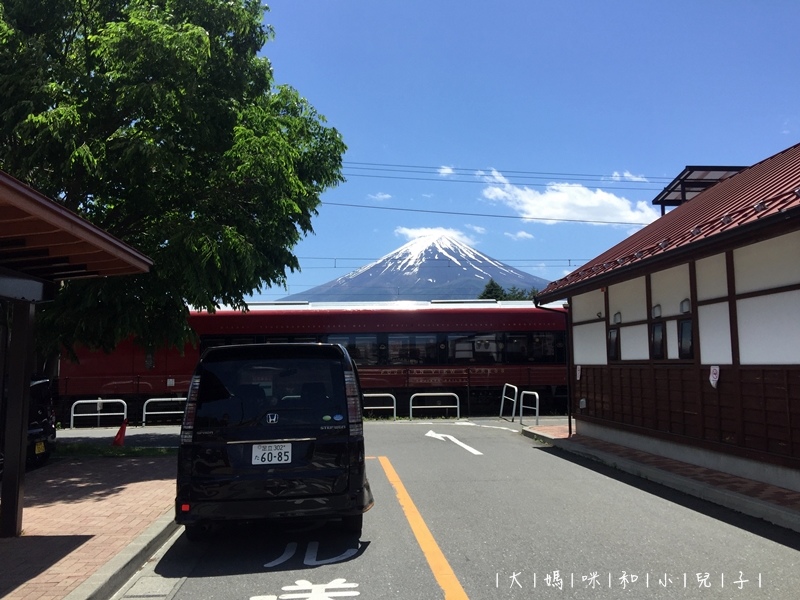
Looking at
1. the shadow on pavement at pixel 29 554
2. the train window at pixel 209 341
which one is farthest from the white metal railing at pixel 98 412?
the shadow on pavement at pixel 29 554

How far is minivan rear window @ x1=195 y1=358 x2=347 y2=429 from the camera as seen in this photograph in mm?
5551

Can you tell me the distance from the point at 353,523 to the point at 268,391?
152cm

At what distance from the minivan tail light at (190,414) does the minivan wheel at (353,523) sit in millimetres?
1667

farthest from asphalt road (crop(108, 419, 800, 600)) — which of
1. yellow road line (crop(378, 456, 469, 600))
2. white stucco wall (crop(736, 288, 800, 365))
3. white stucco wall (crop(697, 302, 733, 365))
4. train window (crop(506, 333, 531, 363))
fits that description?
train window (crop(506, 333, 531, 363))

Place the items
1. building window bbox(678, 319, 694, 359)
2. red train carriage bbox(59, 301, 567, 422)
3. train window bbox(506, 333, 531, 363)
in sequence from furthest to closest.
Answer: train window bbox(506, 333, 531, 363) → red train carriage bbox(59, 301, 567, 422) → building window bbox(678, 319, 694, 359)

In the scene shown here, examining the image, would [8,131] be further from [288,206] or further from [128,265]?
[128,265]

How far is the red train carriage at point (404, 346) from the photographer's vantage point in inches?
774

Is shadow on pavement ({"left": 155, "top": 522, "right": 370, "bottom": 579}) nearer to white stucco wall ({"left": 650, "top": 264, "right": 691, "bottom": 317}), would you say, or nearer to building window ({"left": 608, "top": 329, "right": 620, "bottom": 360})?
white stucco wall ({"left": 650, "top": 264, "right": 691, "bottom": 317})

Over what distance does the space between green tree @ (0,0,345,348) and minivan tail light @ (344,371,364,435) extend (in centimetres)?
520

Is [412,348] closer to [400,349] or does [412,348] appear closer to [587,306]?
[400,349]

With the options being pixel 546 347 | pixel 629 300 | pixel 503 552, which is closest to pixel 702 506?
pixel 503 552

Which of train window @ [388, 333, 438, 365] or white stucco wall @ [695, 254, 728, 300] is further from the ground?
white stucco wall @ [695, 254, 728, 300]

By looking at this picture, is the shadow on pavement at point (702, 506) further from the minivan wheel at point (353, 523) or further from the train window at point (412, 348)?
the train window at point (412, 348)

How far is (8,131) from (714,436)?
11807mm
